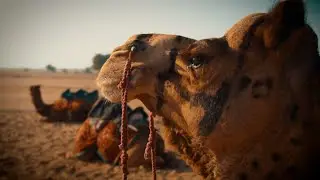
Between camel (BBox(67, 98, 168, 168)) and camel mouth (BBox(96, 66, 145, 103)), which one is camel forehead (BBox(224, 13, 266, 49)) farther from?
camel (BBox(67, 98, 168, 168))

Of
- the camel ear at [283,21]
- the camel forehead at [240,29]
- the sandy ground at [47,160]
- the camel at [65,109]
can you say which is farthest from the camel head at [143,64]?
the camel at [65,109]

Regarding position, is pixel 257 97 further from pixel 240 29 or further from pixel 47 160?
pixel 47 160

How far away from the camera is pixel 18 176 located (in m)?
6.32

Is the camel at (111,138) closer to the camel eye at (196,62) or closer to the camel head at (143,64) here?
the camel head at (143,64)

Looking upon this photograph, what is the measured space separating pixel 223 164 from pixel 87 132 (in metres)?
6.17

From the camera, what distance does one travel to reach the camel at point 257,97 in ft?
4.79

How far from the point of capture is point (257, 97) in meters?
1.52

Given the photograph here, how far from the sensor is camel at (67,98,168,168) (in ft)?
22.1

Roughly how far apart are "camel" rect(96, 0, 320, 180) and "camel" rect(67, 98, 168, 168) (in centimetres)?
505

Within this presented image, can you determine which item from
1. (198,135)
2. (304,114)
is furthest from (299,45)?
(198,135)

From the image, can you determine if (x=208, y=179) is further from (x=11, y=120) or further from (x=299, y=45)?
(x=11, y=120)

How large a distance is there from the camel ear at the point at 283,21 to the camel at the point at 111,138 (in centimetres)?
551

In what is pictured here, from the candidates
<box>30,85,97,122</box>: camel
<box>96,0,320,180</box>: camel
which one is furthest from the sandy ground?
<box>96,0,320,180</box>: camel

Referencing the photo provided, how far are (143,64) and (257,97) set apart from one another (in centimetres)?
79
